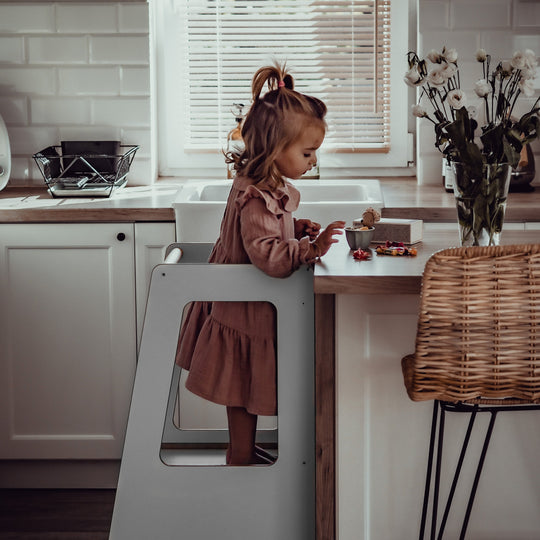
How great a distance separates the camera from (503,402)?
1554 millimetres

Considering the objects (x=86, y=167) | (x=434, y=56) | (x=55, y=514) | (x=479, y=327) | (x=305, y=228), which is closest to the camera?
(x=479, y=327)

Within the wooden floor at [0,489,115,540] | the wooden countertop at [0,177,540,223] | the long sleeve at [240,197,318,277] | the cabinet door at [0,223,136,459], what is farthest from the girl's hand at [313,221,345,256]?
the wooden floor at [0,489,115,540]

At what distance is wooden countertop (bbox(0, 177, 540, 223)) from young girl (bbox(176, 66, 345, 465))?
Result: 804 mm

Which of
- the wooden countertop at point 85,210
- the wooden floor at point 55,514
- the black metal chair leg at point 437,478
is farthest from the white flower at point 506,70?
the wooden floor at point 55,514

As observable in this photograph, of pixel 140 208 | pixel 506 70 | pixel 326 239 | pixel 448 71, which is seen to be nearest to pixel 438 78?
pixel 448 71

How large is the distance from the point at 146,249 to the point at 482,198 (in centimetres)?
120

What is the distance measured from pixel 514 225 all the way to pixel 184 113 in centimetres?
141

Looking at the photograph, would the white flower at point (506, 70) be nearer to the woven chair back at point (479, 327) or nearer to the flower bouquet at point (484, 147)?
the flower bouquet at point (484, 147)

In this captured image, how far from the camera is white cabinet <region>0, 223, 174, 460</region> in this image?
2.71 metres

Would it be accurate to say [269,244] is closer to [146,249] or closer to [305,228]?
[305,228]

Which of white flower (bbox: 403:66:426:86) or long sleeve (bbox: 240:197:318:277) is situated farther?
white flower (bbox: 403:66:426:86)

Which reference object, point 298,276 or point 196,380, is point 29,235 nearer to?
point 196,380

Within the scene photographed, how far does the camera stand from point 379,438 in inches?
72.7

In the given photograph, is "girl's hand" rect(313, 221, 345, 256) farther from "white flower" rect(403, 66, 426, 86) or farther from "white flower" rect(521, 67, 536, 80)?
"white flower" rect(521, 67, 536, 80)
